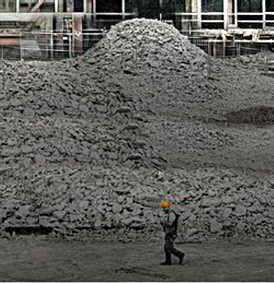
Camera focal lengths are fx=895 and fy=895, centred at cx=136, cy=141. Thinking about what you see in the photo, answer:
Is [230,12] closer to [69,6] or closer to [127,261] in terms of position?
[69,6]

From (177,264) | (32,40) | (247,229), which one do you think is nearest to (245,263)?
(177,264)

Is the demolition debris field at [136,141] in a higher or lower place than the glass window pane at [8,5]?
A: lower

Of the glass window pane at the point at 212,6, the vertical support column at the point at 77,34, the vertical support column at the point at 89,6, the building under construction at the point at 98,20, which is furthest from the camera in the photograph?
the glass window pane at the point at 212,6

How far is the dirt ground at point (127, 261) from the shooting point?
14.9 metres

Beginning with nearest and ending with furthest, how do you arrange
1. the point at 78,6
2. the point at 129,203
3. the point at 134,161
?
the point at 129,203 → the point at 134,161 → the point at 78,6

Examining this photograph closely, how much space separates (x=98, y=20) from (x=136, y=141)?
1645cm

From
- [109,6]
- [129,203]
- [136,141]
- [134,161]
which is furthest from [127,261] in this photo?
[109,6]

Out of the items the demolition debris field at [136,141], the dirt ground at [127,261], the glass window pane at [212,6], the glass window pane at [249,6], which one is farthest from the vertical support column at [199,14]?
the dirt ground at [127,261]

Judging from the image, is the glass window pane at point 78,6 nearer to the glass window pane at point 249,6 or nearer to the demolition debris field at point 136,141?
the demolition debris field at point 136,141

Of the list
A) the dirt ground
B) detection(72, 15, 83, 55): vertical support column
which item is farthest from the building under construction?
the dirt ground

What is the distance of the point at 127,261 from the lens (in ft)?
53.7

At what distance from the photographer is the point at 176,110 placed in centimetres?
3031

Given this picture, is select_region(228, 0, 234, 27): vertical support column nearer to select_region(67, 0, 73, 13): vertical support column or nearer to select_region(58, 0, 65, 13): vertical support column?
select_region(67, 0, 73, 13): vertical support column

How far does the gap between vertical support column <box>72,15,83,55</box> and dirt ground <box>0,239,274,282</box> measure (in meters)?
21.3
